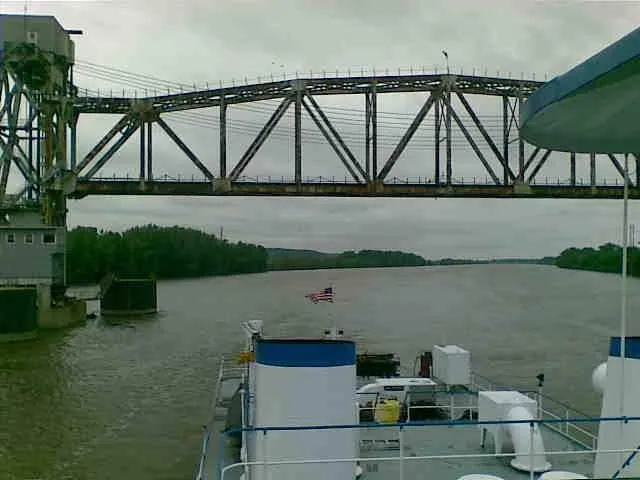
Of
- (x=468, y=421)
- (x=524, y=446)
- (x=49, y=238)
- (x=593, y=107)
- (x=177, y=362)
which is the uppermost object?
(x=593, y=107)

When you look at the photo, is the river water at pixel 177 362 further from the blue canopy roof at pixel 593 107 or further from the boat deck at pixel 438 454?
the blue canopy roof at pixel 593 107

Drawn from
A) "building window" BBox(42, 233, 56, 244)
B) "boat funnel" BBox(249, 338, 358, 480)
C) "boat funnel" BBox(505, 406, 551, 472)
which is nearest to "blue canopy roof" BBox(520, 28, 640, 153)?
"boat funnel" BBox(249, 338, 358, 480)

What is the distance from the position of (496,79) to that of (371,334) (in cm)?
2231

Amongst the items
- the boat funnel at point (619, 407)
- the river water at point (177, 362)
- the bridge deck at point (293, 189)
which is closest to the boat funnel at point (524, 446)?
the boat funnel at point (619, 407)

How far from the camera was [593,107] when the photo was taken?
5988 mm

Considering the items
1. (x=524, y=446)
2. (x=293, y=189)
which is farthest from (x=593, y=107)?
(x=293, y=189)

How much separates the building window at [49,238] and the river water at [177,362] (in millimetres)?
6460

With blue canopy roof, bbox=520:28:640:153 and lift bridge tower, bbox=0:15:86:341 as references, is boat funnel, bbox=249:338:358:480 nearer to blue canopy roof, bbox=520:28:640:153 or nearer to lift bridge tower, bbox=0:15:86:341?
blue canopy roof, bbox=520:28:640:153

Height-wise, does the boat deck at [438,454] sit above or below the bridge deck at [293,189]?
below

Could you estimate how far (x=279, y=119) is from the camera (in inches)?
2008

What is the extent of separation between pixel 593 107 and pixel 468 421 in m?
3.51

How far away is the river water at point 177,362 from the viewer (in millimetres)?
20406

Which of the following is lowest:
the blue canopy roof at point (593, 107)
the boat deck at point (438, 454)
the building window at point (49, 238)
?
the boat deck at point (438, 454)

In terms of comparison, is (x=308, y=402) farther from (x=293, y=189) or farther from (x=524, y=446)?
(x=293, y=189)
